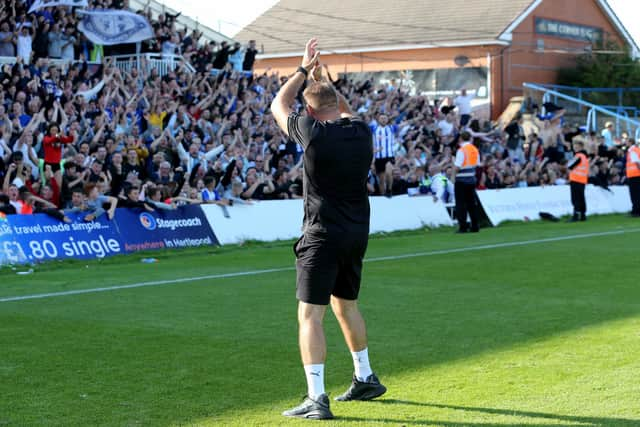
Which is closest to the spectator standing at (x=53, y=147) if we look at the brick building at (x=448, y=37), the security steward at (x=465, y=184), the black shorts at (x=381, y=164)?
the black shorts at (x=381, y=164)

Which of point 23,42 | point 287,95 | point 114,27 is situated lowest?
point 287,95

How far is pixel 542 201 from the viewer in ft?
82.2

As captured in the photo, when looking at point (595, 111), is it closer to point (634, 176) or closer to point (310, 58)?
point (634, 176)

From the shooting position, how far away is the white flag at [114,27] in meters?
23.8

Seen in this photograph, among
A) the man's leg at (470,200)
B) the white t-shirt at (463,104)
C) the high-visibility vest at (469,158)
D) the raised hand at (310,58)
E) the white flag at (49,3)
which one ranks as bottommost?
the man's leg at (470,200)

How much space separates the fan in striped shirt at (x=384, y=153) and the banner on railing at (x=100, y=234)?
18.0 feet

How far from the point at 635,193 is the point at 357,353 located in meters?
20.9

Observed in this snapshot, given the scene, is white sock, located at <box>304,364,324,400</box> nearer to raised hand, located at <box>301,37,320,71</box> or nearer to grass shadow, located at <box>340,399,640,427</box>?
grass shadow, located at <box>340,399,640,427</box>

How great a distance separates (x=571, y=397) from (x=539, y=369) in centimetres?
88

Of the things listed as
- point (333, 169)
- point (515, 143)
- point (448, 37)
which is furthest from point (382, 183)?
point (448, 37)

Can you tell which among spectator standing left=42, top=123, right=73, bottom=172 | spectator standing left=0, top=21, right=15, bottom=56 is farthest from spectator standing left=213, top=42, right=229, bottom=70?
spectator standing left=42, top=123, right=73, bottom=172

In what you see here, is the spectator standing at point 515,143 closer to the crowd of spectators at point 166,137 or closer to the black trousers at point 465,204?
the crowd of spectators at point 166,137

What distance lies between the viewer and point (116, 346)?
8445 millimetres

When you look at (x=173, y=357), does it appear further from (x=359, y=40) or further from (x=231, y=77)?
(x=359, y=40)
